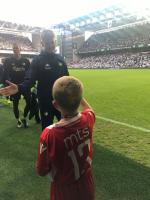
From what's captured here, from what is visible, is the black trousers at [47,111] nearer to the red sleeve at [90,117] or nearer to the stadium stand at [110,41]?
the red sleeve at [90,117]

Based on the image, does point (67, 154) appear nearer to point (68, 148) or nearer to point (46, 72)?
point (68, 148)

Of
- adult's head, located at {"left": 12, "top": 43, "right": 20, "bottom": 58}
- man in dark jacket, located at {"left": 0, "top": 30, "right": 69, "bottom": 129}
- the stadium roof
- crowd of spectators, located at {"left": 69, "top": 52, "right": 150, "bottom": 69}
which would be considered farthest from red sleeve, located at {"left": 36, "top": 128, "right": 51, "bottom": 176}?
the stadium roof

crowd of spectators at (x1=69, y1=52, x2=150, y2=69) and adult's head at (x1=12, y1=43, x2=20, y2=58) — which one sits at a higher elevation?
adult's head at (x1=12, y1=43, x2=20, y2=58)

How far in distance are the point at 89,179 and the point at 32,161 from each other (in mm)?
3188

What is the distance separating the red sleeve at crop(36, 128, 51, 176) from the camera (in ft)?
7.57

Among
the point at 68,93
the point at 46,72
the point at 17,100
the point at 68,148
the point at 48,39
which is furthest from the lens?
the point at 17,100

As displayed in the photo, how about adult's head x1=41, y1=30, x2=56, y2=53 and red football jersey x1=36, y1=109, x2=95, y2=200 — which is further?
adult's head x1=41, y1=30, x2=56, y2=53

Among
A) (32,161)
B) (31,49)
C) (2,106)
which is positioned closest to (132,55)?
(31,49)

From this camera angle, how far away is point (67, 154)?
7.78ft

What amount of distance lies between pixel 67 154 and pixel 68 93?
471mm

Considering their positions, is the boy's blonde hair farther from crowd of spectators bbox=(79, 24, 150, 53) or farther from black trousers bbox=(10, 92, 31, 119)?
crowd of spectators bbox=(79, 24, 150, 53)

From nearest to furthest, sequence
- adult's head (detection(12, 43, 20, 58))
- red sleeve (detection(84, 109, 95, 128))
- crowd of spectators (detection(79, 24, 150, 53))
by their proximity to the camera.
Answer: red sleeve (detection(84, 109, 95, 128))
adult's head (detection(12, 43, 20, 58))
crowd of spectators (detection(79, 24, 150, 53))

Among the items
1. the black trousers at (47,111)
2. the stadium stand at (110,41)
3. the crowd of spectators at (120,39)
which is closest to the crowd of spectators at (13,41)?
the stadium stand at (110,41)

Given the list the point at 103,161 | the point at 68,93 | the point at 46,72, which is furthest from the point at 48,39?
the point at 68,93
